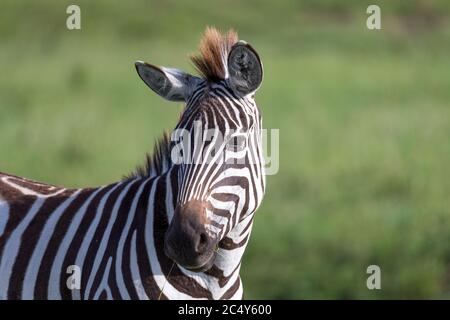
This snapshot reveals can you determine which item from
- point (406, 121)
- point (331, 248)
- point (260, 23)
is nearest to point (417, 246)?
point (331, 248)

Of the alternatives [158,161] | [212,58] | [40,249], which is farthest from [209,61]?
[40,249]

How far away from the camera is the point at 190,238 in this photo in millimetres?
5348

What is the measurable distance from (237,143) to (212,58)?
520 millimetres

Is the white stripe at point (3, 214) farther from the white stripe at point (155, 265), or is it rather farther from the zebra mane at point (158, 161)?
the white stripe at point (155, 265)

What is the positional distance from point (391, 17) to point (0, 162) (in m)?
12.9

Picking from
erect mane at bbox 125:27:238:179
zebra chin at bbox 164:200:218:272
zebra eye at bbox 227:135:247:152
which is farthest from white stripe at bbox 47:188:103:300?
zebra eye at bbox 227:135:247:152

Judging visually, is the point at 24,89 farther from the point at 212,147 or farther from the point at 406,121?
the point at 212,147

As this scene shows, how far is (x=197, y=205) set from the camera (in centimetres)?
Result: 548

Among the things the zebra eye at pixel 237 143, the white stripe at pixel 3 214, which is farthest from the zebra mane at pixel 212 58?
the white stripe at pixel 3 214

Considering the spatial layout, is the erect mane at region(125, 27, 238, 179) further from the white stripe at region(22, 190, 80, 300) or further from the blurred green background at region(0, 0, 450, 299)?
the blurred green background at region(0, 0, 450, 299)

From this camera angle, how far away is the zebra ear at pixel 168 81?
19.6 ft

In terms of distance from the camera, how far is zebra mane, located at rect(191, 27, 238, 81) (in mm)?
5906

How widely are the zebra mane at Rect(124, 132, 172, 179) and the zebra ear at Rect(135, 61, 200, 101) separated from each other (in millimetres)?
262

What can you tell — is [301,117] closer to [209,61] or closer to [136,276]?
[209,61]
